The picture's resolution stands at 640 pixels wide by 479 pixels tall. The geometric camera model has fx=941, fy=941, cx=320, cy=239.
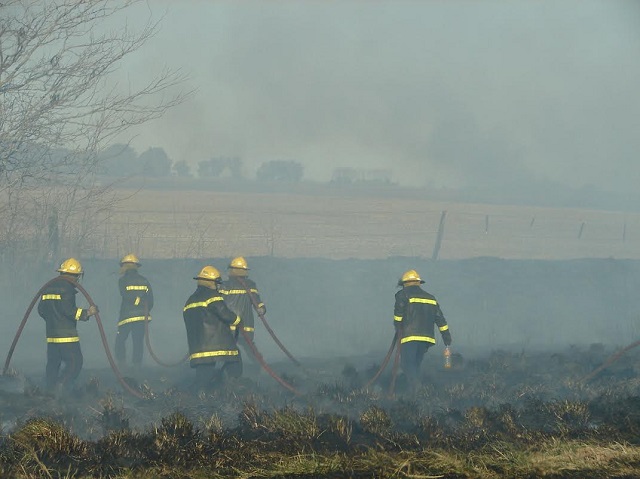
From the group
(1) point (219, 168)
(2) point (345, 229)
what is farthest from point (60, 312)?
(1) point (219, 168)

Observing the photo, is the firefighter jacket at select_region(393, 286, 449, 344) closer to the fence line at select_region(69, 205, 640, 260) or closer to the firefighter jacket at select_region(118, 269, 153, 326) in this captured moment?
the firefighter jacket at select_region(118, 269, 153, 326)

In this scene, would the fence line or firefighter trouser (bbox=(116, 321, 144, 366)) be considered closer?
firefighter trouser (bbox=(116, 321, 144, 366))

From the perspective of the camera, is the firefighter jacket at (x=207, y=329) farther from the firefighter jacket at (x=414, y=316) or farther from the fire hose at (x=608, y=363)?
the fire hose at (x=608, y=363)

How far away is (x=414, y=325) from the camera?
12.0 meters

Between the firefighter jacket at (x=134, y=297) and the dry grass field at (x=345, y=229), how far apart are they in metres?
8.35

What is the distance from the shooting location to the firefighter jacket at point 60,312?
1189cm

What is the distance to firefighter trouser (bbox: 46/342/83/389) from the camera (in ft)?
39.5

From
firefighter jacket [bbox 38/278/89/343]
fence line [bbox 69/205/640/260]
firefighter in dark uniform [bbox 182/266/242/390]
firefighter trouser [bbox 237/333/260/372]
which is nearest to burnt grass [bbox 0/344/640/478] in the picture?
firefighter in dark uniform [bbox 182/266/242/390]

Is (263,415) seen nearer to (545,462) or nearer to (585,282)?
(545,462)

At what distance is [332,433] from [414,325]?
4824mm

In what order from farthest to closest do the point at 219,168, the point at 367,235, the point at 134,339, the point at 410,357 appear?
1. the point at 219,168
2. the point at 367,235
3. the point at 134,339
4. the point at 410,357

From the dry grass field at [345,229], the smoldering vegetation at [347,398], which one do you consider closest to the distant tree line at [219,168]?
the dry grass field at [345,229]

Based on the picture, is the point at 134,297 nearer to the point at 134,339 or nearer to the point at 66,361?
the point at 134,339

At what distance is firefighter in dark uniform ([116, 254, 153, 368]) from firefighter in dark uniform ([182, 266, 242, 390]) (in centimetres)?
308
